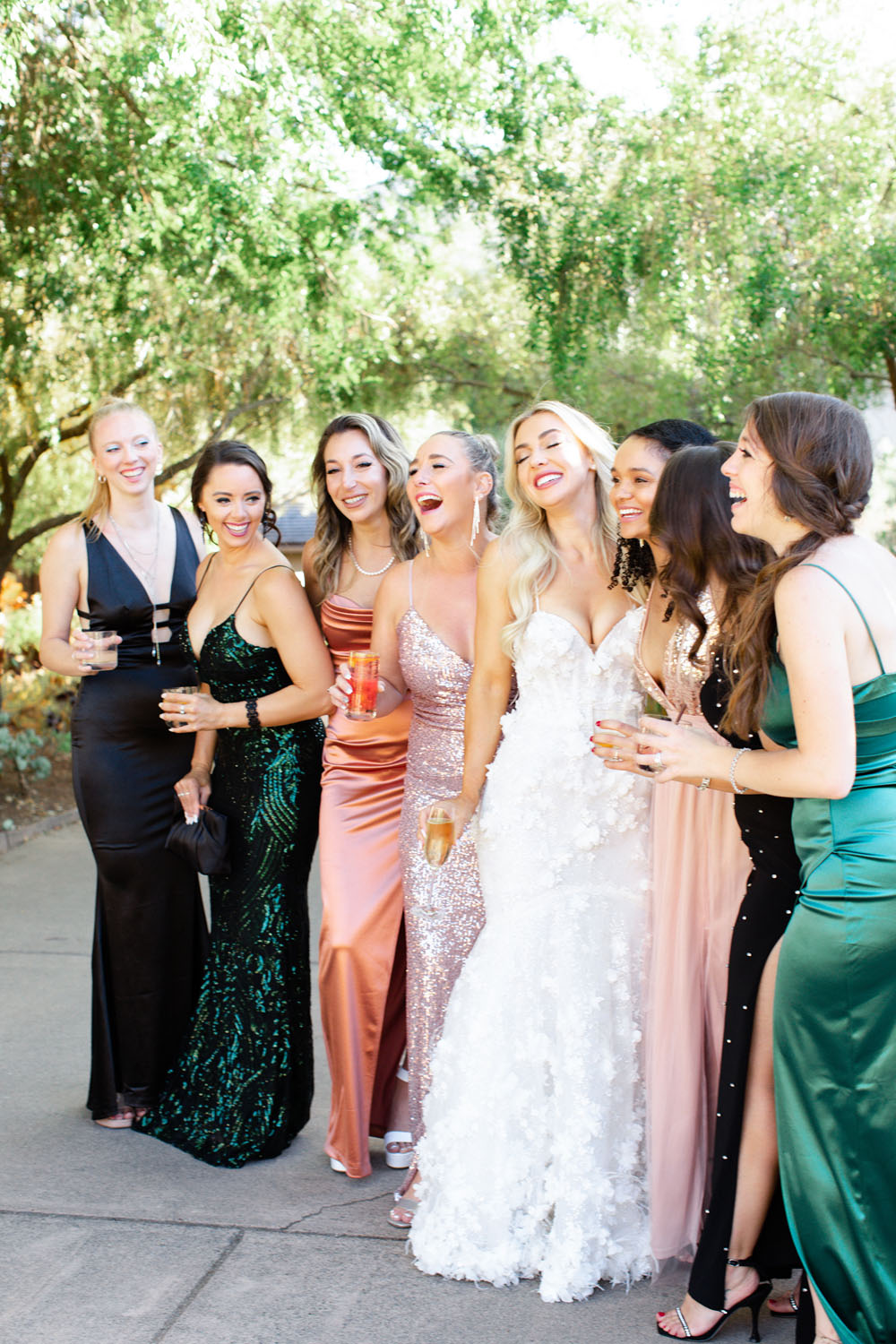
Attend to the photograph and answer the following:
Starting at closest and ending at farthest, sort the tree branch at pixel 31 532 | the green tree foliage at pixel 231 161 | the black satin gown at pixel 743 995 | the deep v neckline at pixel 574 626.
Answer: the black satin gown at pixel 743 995
the deep v neckline at pixel 574 626
the green tree foliage at pixel 231 161
the tree branch at pixel 31 532

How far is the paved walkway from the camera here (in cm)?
300

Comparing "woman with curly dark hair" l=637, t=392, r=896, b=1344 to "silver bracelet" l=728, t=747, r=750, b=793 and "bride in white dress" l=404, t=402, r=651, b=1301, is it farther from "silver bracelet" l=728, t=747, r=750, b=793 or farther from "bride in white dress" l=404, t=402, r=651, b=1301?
"bride in white dress" l=404, t=402, r=651, b=1301

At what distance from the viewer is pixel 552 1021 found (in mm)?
3352

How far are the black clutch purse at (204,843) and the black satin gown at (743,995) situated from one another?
5.73ft

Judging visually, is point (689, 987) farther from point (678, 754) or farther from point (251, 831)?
point (251, 831)

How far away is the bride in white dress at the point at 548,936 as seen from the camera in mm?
3250

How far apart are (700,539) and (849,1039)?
1.18m

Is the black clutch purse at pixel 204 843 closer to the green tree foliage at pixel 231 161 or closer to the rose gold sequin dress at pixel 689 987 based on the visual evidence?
the rose gold sequin dress at pixel 689 987

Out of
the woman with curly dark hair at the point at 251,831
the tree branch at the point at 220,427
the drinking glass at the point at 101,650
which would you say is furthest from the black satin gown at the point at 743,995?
the tree branch at the point at 220,427

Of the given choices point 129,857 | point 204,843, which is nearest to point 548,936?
point 204,843

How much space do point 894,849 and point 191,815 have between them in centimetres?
238

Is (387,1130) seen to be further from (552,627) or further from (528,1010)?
(552,627)

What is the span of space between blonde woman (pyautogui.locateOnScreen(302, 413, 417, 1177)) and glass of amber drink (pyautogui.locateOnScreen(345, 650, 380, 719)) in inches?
12.8

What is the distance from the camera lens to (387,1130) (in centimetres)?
416
